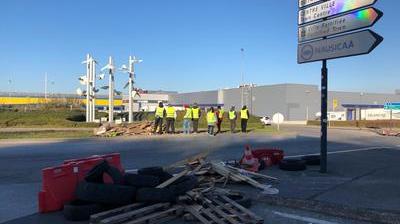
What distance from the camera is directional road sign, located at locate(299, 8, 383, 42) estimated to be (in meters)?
10.9

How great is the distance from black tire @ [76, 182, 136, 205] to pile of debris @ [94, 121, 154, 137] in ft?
62.4

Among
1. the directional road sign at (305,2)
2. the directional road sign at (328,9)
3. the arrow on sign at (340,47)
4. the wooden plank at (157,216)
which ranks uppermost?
the directional road sign at (305,2)

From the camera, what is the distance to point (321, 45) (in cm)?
1204

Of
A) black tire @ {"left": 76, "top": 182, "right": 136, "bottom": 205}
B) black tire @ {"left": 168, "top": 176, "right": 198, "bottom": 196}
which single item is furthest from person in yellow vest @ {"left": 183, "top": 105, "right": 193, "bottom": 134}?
black tire @ {"left": 76, "top": 182, "right": 136, "bottom": 205}

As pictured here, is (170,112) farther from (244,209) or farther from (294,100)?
(294,100)

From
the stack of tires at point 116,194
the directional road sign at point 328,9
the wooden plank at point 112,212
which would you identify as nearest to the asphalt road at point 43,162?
the stack of tires at point 116,194

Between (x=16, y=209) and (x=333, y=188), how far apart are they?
20.2 ft

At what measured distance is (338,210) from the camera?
755cm

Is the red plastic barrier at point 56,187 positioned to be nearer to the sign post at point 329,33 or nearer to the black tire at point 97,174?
the black tire at point 97,174

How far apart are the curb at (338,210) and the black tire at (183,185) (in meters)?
1.41

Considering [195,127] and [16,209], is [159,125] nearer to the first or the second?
[195,127]

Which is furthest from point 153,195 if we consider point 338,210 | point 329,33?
point 329,33

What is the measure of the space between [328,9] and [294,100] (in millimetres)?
81432

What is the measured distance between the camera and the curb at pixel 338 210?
7.06 m
